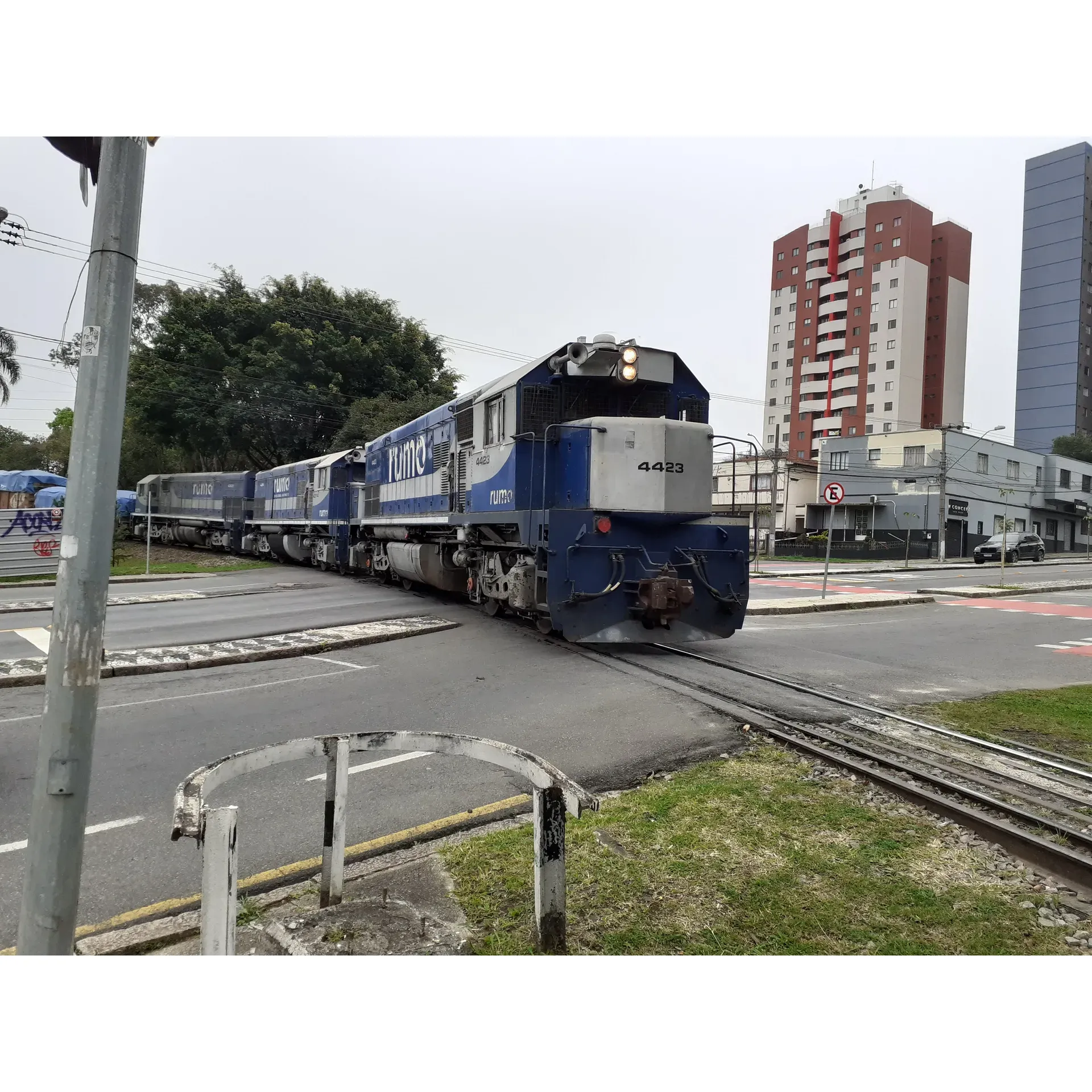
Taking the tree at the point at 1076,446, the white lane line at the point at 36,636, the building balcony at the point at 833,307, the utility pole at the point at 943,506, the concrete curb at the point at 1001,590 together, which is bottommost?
the white lane line at the point at 36,636

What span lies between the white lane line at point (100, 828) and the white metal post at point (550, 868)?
264 cm

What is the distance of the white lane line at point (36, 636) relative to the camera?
998 cm

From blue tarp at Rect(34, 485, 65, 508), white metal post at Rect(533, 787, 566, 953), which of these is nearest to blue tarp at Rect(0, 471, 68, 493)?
blue tarp at Rect(34, 485, 65, 508)

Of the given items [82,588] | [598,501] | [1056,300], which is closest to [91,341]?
[82,588]

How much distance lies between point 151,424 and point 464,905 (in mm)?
38174

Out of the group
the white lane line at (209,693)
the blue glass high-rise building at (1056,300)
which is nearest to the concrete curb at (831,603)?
the white lane line at (209,693)

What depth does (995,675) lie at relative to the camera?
8.58 m

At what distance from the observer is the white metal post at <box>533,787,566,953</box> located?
9.02ft

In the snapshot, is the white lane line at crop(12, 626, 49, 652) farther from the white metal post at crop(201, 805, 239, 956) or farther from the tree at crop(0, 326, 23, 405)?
the tree at crop(0, 326, 23, 405)

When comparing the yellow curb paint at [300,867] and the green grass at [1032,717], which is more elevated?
the green grass at [1032,717]

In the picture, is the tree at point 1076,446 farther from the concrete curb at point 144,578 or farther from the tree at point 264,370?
the concrete curb at point 144,578

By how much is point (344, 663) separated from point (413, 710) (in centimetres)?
239

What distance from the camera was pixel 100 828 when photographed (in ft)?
13.6

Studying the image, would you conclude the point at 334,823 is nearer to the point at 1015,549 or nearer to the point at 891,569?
the point at 891,569
